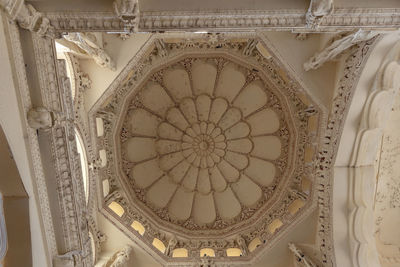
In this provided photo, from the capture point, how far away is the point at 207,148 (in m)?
14.1

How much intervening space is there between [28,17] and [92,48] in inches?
123

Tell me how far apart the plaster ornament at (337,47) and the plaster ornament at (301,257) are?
19.7ft

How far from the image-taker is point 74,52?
28.3ft

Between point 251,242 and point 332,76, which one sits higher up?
Answer: point 332,76

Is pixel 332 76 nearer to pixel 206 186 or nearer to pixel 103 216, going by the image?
pixel 206 186

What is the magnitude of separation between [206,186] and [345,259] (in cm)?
648

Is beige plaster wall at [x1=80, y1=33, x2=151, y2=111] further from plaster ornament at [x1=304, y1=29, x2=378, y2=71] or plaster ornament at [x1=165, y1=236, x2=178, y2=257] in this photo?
plaster ornament at [x1=165, y1=236, x2=178, y2=257]

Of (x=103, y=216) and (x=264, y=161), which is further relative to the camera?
(x=264, y=161)

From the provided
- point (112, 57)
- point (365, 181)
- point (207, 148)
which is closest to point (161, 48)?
point (112, 57)

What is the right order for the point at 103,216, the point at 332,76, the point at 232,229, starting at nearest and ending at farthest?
the point at 332,76
the point at 103,216
the point at 232,229

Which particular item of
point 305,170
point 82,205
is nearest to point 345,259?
point 305,170

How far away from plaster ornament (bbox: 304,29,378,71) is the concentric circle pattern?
11.1ft

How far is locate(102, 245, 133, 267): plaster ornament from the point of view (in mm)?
9895

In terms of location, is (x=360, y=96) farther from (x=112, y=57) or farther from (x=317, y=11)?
(x=112, y=57)
